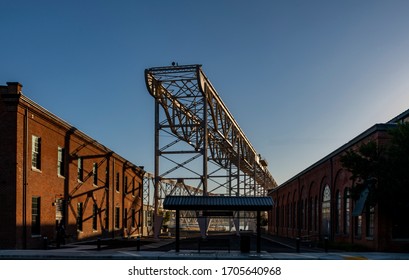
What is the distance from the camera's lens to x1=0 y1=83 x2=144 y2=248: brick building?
88.5 ft

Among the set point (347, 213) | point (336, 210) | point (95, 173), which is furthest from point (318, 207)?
point (95, 173)

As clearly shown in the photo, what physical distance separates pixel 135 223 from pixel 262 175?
1601 inches

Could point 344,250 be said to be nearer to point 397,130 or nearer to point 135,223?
point 397,130

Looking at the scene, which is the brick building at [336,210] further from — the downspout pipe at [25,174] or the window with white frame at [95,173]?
the window with white frame at [95,173]

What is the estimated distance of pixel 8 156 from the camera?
2708 cm

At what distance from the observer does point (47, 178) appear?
102ft

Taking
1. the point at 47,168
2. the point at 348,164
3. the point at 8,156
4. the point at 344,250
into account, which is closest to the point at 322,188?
the point at 344,250

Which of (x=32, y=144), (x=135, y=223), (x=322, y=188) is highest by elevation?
(x=32, y=144)

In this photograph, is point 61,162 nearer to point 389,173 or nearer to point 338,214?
point 338,214

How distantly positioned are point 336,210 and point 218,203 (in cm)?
1353

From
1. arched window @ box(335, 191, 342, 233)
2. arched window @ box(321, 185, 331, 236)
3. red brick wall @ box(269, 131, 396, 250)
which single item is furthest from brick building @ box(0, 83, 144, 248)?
arched window @ box(335, 191, 342, 233)

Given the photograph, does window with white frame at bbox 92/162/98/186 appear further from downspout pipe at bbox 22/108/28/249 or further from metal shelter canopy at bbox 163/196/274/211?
metal shelter canopy at bbox 163/196/274/211

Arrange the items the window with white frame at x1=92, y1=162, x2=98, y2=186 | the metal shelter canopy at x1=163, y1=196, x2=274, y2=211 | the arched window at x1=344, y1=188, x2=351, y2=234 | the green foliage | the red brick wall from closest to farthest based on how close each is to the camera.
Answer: the green foliage < the metal shelter canopy at x1=163, y1=196, x2=274, y2=211 < the red brick wall < the arched window at x1=344, y1=188, x2=351, y2=234 < the window with white frame at x1=92, y1=162, x2=98, y2=186
